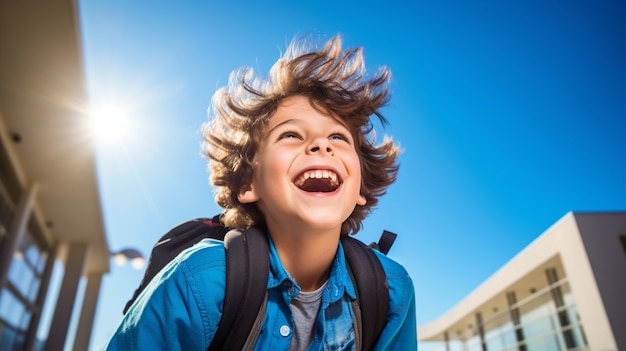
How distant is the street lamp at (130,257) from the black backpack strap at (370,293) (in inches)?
329

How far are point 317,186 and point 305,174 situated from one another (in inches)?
3.5

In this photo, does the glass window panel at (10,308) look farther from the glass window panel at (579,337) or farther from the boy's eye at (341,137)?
the glass window panel at (579,337)

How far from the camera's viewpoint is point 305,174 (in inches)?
53.2

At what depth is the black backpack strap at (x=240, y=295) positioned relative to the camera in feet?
4.06

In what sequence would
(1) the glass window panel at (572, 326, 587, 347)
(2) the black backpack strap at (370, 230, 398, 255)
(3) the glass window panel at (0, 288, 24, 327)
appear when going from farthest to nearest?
(1) the glass window panel at (572, 326, 587, 347) < (3) the glass window panel at (0, 288, 24, 327) < (2) the black backpack strap at (370, 230, 398, 255)

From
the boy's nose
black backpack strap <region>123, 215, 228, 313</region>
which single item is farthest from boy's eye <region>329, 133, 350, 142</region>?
black backpack strap <region>123, 215, 228, 313</region>

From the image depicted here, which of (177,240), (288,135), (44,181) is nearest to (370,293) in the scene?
(288,135)

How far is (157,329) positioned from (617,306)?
14544mm

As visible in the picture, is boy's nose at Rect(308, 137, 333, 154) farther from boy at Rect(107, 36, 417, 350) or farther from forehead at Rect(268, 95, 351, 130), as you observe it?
forehead at Rect(268, 95, 351, 130)

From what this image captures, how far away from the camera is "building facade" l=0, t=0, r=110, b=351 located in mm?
5789

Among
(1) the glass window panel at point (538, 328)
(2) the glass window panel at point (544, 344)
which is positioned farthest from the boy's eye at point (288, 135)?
(1) the glass window panel at point (538, 328)

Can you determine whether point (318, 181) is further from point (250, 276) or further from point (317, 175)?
point (250, 276)

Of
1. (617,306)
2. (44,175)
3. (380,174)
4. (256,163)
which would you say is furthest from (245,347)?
(617,306)

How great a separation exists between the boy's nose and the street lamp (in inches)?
335
